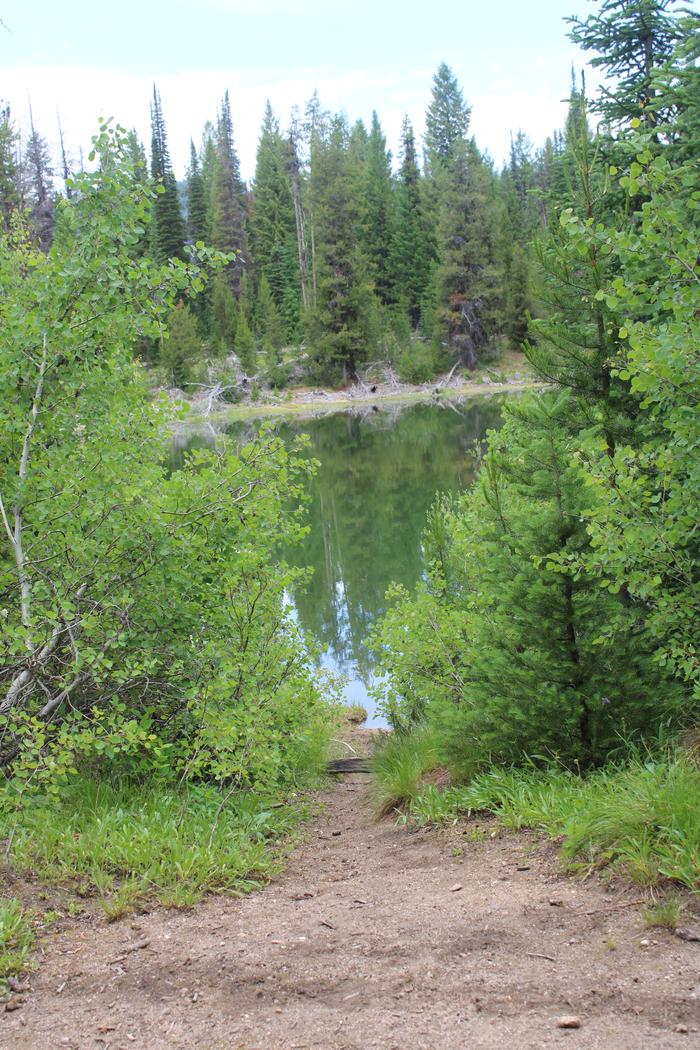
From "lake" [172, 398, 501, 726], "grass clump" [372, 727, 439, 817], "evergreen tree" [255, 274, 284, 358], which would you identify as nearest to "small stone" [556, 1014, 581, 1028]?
"grass clump" [372, 727, 439, 817]

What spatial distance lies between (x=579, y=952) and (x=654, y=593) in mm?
1901

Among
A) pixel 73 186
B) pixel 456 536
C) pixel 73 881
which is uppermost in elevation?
pixel 73 186

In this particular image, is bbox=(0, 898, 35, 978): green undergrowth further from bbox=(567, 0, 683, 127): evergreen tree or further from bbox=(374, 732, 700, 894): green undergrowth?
bbox=(567, 0, 683, 127): evergreen tree

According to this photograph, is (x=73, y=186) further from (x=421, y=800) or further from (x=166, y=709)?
(x=421, y=800)

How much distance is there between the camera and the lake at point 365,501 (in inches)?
613

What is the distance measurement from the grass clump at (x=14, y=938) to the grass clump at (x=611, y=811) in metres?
2.47

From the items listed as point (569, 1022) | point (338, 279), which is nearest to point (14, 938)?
point (569, 1022)

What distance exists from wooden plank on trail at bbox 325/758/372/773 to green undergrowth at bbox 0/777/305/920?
2870 mm

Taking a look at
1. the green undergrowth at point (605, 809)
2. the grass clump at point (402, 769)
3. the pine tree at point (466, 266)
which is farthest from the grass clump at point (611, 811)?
the pine tree at point (466, 266)

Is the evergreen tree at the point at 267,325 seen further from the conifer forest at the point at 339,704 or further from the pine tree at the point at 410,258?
the conifer forest at the point at 339,704

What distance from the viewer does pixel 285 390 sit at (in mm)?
56031

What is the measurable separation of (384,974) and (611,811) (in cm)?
143

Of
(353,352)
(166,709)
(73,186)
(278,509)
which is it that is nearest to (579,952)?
(166,709)

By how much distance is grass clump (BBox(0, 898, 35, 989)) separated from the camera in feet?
12.2
